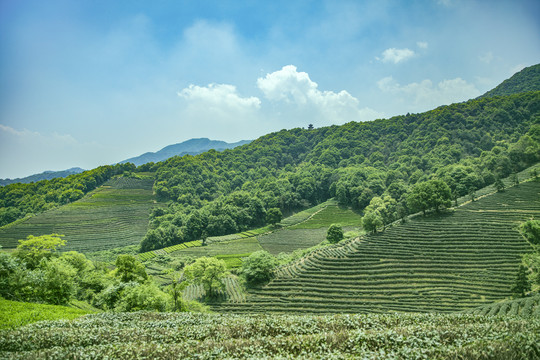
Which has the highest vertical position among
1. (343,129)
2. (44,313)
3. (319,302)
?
(343,129)

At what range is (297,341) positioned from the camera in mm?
7879

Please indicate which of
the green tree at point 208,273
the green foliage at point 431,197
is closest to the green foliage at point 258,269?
the green tree at point 208,273

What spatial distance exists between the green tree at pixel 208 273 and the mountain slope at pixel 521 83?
7593 inches

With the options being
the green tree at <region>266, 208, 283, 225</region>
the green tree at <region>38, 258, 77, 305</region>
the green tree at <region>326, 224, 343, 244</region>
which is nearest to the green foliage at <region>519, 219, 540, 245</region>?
the green tree at <region>326, 224, 343, 244</region>

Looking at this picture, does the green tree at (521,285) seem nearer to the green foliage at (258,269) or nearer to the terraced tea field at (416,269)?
the terraced tea field at (416,269)

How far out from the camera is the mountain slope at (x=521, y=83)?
14888 centimetres

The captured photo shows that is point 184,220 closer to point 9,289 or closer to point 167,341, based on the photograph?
point 9,289

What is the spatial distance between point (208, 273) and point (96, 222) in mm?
Answer: 55182

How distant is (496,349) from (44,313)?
19.3 meters

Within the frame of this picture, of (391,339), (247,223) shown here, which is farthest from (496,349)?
(247,223)

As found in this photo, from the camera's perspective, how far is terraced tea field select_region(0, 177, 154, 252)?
66312 millimetres

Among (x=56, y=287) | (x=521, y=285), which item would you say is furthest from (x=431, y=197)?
(x=56, y=287)

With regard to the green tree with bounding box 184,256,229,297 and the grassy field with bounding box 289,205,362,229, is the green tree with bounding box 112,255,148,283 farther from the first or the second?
the grassy field with bounding box 289,205,362,229

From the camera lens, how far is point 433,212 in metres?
53.2
